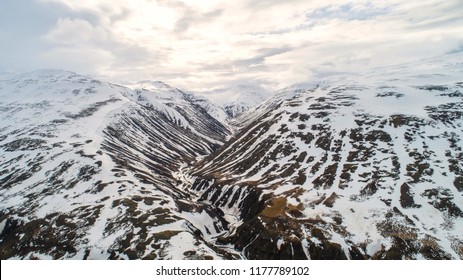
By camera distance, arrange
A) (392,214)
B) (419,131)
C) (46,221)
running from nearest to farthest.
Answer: (392,214)
(46,221)
(419,131)

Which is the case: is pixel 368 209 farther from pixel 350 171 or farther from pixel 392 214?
pixel 350 171

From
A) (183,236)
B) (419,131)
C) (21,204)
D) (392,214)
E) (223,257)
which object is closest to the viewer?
(223,257)

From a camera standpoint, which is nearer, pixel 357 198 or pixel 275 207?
pixel 357 198

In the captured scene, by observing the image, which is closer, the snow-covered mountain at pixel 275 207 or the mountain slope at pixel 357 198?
the mountain slope at pixel 357 198

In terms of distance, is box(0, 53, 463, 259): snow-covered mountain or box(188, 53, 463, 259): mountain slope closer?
box(188, 53, 463, 259): mountain slope

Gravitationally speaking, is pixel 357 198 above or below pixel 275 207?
below

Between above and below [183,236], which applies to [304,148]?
below

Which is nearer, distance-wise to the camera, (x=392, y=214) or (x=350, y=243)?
(x=350, y=243)

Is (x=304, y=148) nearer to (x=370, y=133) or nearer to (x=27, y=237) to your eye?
(x=370, y=133)

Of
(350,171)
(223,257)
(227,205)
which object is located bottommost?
(227,205)

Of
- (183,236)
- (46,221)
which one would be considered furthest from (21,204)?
(183,236)
